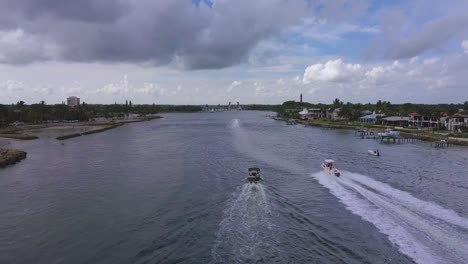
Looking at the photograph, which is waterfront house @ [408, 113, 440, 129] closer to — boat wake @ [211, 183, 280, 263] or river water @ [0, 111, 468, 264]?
river water @ [0, 111, 468, 264]

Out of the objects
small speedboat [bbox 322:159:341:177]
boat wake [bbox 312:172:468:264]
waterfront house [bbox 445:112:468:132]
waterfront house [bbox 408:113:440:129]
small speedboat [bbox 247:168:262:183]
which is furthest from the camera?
waterfront house [bbox 408:113:440:129]

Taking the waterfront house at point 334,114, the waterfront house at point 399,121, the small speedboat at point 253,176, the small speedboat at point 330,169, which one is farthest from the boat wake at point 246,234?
the waterfront house at point 334,114

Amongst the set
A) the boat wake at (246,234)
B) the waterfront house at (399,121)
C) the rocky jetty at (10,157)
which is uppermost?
the waterfront house at (399,121)

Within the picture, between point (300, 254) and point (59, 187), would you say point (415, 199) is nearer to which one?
point (300, 254)

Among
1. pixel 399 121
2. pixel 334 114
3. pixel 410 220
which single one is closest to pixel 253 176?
pixel 410 220

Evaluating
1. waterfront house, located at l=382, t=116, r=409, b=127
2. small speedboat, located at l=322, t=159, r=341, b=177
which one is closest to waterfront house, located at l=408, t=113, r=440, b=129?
waterfront house, located at l=382, t=116, r=409, b=127

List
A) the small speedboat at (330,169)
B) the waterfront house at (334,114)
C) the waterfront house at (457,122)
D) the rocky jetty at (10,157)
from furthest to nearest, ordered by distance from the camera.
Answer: the waterfront house at (334,114) → the waterfront house at (457,122) → the rocky jetty at (10,157) → the small speedboat at (330,169)

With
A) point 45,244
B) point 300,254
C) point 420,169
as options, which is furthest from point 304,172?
point 45,244

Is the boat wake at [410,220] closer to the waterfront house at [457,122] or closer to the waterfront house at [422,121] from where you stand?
the waterfront house at [457,122]
